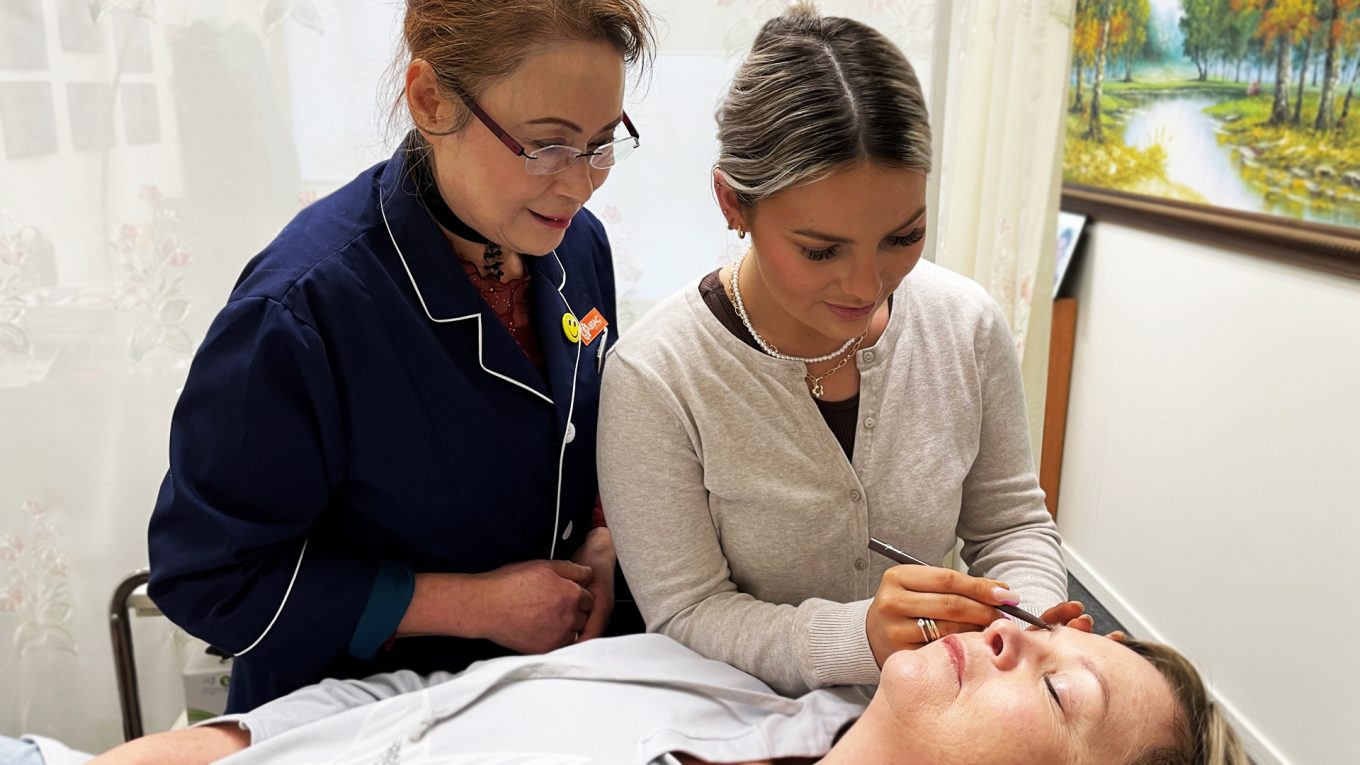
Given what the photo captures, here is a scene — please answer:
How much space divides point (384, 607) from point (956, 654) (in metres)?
0.76

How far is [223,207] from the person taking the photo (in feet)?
6.42

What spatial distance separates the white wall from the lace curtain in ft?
2.29

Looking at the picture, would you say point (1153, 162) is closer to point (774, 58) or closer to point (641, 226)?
point (641, 226)

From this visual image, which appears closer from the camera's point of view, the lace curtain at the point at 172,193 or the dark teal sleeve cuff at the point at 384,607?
the dark teal sleeve cuff at the point at 384,607

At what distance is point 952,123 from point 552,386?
3.61 feet

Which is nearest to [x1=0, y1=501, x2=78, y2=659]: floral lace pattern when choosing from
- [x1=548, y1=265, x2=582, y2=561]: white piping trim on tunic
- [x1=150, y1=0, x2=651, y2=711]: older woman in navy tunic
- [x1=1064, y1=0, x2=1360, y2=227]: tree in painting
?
[x1=150, y1=0, x2=651, y2=711]: older woman in navy tunic

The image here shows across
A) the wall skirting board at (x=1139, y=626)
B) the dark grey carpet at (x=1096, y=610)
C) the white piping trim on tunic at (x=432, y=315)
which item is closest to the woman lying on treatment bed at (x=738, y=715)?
the white piping trim on tunic at (x=432, y=315)

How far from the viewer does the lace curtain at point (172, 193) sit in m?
1.87

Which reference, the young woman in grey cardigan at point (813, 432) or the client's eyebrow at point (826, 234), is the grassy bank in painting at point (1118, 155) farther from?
the client's eyebrow at point (826, 234)

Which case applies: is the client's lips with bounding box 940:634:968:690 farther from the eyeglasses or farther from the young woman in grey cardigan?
the eyeglasses

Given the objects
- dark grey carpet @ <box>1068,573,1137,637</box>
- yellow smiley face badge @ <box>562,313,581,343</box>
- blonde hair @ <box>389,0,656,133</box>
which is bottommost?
dark grey carpet @ <box>1068,573,1137,637</box>

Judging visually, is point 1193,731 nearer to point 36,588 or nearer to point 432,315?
point 432,315

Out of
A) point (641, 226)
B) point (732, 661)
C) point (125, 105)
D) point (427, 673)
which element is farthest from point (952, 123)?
point (125, 105)

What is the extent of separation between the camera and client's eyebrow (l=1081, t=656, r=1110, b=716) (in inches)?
48.1
